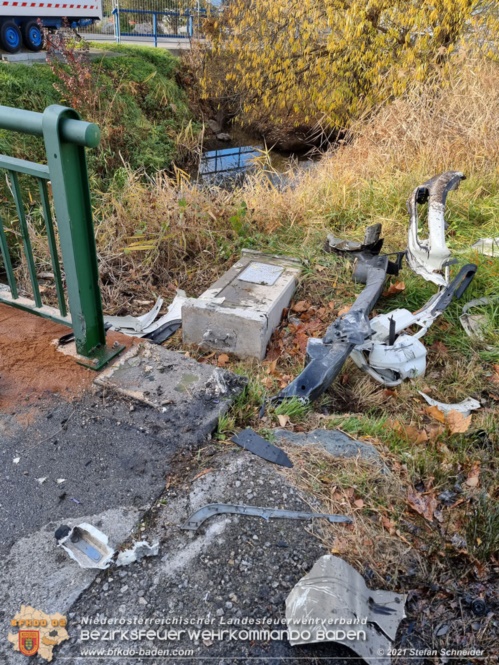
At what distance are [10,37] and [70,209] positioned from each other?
10905mm

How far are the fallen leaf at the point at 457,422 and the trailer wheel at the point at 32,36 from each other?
12.3 metres

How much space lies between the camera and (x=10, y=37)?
1059 cm

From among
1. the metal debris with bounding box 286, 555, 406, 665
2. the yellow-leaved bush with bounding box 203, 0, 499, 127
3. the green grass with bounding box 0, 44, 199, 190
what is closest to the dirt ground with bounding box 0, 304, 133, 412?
the metal debris with bounding box 286, 555, 406, 665

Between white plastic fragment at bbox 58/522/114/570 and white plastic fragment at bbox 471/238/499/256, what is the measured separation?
3.98 metres

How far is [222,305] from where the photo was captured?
3.73 metres

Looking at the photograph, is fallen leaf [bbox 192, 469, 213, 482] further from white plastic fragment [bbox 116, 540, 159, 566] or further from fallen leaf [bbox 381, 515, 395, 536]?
fallen leaf [bbox 381, 515, 395, 536]

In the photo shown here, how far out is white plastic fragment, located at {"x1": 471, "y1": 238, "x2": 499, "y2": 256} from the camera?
175 inches

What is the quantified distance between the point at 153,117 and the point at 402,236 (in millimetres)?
8632

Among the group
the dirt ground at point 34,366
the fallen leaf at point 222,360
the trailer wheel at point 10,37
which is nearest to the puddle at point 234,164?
the trailer wheel at point 10,37

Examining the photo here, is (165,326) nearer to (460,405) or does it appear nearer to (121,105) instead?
(460,405)

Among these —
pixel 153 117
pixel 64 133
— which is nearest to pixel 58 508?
pixel 64 133

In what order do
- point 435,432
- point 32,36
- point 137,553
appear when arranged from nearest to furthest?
point 137,553
point 435,432
point 32,36

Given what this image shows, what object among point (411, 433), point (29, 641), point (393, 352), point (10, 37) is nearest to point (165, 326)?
point (393, 352)

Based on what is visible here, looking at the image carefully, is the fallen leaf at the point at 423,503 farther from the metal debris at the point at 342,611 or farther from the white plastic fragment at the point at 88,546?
the white plastic fragment at the point at 88,546
